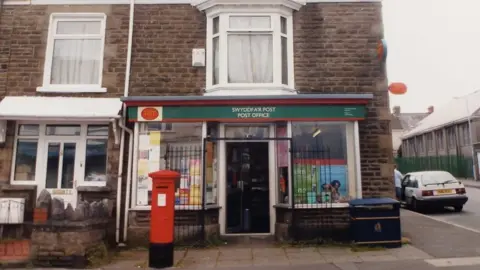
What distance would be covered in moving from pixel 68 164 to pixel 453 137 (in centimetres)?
3688

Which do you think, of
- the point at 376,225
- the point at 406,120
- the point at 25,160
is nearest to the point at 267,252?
the point at 376,225

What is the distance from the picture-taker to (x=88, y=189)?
9.20m

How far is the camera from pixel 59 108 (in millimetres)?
9141

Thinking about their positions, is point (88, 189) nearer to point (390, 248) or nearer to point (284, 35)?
point (284, 35)

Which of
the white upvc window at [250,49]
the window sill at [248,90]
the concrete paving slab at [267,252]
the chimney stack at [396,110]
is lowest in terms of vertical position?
the concrete paving slab at [267,252]

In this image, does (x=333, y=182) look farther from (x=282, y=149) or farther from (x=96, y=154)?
(x=96, y=154)

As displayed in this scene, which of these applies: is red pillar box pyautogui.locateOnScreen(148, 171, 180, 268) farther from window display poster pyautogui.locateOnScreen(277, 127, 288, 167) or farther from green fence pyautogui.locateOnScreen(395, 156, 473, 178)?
green fence pyautogui.locateOnScreen(395, 156, 473, 178)

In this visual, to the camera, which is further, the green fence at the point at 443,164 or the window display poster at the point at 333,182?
the green fence at the point at 443,164

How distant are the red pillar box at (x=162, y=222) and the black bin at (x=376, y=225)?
12.7ft

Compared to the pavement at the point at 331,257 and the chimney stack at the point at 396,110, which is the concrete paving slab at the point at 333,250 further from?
the chimney stack at the point at 396,110

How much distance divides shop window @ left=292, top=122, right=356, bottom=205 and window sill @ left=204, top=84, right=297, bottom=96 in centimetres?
89

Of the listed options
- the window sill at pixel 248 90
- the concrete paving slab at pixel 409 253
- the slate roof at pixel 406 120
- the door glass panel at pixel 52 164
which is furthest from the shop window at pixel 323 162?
the slate roof at pixel 406 120

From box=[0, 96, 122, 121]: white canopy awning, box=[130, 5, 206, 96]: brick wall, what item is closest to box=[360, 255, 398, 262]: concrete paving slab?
box=[130, 5, 206, 96]: brick wall

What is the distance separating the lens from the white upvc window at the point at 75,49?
10078mm
